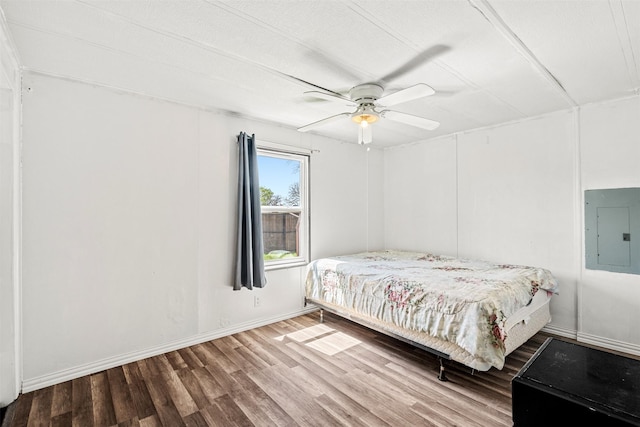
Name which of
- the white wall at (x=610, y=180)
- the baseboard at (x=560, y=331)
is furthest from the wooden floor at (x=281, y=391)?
the white wall at (x=610, y=180)

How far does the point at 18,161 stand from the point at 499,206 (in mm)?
4522

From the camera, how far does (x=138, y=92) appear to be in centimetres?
275

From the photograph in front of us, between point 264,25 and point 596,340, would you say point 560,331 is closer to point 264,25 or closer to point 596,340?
point 596,340

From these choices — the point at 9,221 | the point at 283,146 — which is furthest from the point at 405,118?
the point at 9,221

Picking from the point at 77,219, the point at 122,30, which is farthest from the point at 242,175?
the point at 122,30

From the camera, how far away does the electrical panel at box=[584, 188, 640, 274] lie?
285cm

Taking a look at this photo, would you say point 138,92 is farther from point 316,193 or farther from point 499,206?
point 499,206

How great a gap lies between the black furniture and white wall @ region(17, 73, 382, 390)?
2867mm

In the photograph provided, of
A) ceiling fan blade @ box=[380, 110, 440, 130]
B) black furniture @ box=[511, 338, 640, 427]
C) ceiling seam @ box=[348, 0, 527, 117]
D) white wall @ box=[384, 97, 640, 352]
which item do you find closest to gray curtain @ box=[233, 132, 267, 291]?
ceiling fan blade @ box=[380, 110, 440, 130]

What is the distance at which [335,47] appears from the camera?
6.61 ft

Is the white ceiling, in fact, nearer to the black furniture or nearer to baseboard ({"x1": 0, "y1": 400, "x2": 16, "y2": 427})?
the black furniture

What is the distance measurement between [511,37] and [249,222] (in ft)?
8.67

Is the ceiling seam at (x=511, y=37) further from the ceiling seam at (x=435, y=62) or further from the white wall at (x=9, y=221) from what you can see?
the white wall at (x=9, y=221)

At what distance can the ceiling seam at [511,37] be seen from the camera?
Answer: 1.63 m
